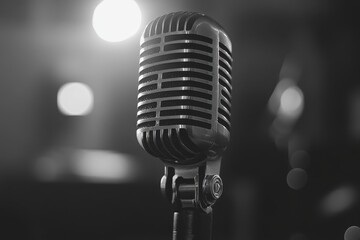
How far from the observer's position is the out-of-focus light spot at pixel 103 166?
2992 mm

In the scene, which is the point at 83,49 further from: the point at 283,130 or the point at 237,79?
the point at 283,130

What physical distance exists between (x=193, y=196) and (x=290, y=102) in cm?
195

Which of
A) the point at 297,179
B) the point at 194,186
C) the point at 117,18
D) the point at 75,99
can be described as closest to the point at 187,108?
the point at 194,186

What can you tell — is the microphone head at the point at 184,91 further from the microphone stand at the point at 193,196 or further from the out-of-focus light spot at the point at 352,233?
the out-of-focus light spot at the point at 352,233

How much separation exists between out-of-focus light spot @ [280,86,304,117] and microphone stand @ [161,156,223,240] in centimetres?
189

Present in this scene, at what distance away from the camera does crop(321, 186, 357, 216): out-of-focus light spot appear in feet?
8.27

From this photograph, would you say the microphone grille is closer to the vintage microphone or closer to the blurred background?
the vintage microphone

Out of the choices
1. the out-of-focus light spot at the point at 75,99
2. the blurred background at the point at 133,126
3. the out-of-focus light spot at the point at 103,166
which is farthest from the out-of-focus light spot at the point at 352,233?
the out-of-focus light spot at the point at 75,99

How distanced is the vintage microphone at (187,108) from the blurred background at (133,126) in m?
1.72

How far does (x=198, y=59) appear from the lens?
0.84 meters

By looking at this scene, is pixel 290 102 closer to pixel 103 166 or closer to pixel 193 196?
pixel 103 166

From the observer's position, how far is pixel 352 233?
2.38 m

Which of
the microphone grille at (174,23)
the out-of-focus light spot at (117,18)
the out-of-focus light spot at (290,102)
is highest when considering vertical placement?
the out-of-focus light spot at (117,18)

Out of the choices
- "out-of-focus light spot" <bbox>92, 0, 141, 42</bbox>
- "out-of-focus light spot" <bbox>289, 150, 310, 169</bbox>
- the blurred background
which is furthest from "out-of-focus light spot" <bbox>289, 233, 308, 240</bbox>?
"out-of-focus light spot" <bbox>92, 0, 141, 42</bbox>
